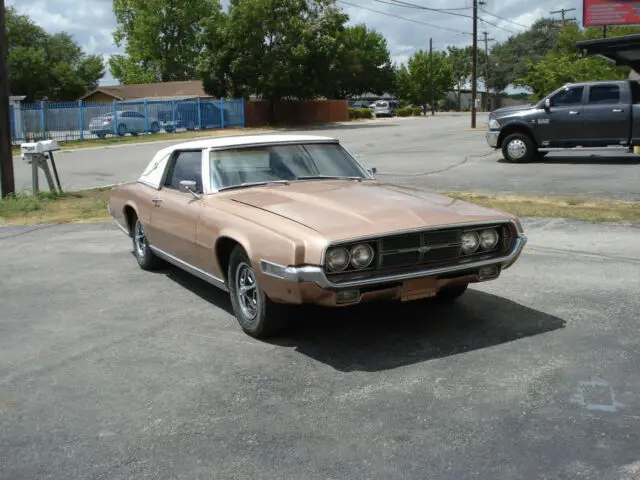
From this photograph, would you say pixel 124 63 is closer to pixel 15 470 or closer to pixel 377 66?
pixel 377 66

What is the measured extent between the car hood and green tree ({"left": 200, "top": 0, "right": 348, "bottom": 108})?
4294 cm

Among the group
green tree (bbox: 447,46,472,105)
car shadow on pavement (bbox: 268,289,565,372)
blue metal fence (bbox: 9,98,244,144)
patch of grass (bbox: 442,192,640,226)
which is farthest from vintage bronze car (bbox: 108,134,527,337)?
green tree (bbox: 447,46,472,105)

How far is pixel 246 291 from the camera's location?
5457 millimetres

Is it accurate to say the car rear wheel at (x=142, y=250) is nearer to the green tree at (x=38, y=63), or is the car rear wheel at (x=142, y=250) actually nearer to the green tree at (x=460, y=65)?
the green tree at (x=38, y=63)

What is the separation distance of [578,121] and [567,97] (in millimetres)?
695

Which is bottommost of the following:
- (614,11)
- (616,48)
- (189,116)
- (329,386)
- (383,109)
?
(329,386)

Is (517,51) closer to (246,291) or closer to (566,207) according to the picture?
(566,207)

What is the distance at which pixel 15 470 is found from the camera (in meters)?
3.54

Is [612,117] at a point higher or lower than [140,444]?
higher

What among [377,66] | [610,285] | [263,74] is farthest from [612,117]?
[377,66]

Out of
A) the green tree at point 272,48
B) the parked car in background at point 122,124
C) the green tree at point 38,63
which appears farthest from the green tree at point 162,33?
the parked car in background at point 122,124

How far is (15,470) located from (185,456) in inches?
30.9

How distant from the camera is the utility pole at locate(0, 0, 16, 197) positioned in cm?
1392

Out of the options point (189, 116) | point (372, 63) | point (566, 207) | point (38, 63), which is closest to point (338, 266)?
point (566, 207)
